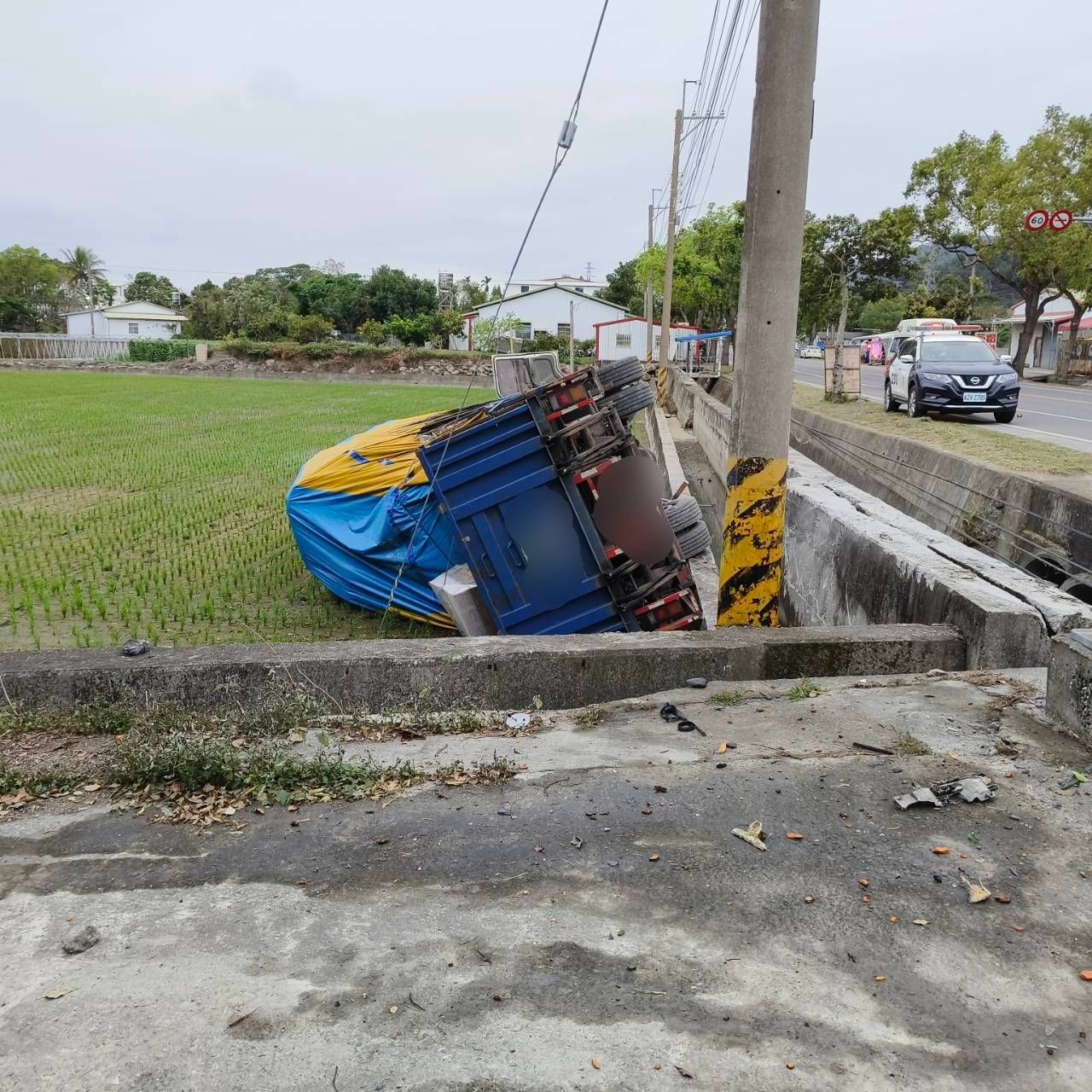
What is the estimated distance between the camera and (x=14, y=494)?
1444 cm

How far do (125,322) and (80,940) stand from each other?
9395 centimetres

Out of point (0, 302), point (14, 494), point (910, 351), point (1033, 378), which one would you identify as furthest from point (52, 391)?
point (0, 302)

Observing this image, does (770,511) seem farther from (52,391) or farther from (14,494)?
(52,391)

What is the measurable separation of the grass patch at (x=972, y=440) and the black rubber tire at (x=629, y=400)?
5.45 meters

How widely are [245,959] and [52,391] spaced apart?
40.9m

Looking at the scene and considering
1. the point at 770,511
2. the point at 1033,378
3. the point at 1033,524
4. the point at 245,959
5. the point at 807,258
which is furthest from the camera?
the point at 807,258

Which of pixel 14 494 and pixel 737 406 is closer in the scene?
pixel 737 406

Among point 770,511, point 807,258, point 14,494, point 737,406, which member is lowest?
point 14,494

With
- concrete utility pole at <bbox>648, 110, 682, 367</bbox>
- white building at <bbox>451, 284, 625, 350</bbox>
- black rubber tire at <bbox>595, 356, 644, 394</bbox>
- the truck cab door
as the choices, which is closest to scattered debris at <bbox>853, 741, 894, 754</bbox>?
black rubber tire at <bbox>595, 356, 644, 394</bbox>

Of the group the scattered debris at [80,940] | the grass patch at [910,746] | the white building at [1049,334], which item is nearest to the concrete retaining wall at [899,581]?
the grass patch at [910,746]

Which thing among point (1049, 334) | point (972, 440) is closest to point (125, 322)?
point (1049, 334)

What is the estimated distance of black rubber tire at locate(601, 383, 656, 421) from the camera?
728 centimetres

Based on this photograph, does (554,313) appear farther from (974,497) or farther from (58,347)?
(974,497)

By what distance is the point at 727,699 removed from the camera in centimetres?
473
